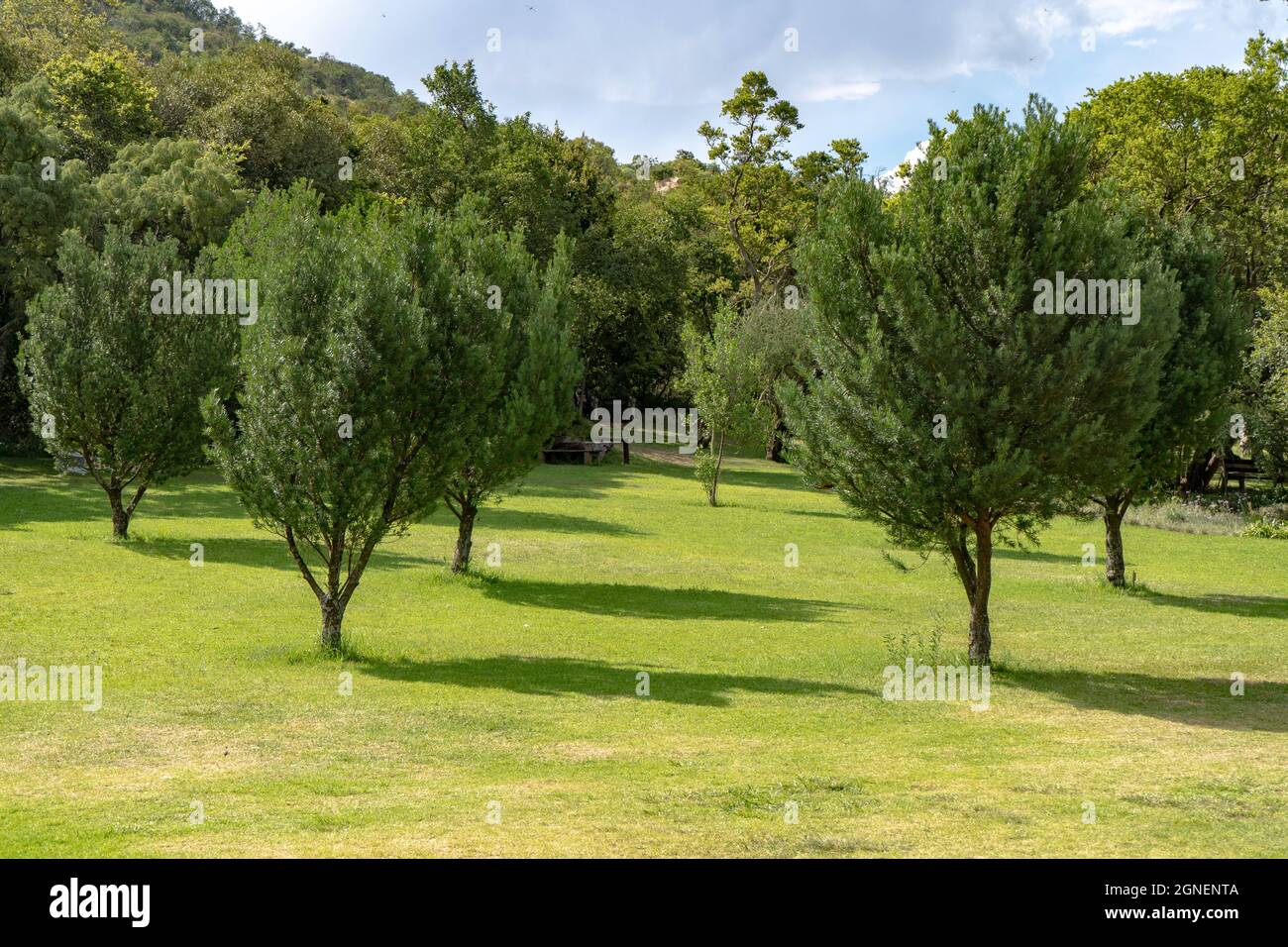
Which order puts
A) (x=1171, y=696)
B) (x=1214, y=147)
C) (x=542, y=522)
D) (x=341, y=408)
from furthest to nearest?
(x=1214, y=147) < (x=542, y=522) < (x=1171, y=696) < (x=341, y=408)

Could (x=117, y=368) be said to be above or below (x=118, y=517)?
above

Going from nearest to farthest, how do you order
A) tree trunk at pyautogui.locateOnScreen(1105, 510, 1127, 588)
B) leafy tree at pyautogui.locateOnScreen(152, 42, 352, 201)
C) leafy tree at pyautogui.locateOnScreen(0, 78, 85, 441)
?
tree trunk at pyautogui.locateOnScreen(1105, 510, 1127, 588) → leafy tree at pyautogui.locateOnScreen(0, 78, 85, 441) → leafy tree at pyautogui.locateOnScreen(152, 42, 352, 201)

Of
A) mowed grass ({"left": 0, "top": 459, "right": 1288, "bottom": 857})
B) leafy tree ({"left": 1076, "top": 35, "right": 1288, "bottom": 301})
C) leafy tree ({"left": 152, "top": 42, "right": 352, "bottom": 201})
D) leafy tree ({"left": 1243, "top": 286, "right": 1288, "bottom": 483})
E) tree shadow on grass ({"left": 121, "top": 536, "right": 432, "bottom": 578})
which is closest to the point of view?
mowed grass ({"left": 0, "top": 459, "right": 1288, "bottom": 857})

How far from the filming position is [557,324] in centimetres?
2923

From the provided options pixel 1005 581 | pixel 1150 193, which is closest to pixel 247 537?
pixel 1005 581

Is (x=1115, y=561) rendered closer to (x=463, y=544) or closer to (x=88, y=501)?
(x=463, y=544)

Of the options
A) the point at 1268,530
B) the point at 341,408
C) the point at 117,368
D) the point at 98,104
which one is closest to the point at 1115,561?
the point at 1268,530

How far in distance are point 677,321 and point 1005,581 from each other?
157ft

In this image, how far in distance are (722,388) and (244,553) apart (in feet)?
77.2

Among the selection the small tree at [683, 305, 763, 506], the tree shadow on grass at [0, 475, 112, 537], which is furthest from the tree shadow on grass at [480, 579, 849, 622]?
the small tree at [683, 305, 763, 506]

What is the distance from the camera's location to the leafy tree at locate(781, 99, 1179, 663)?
683 inches

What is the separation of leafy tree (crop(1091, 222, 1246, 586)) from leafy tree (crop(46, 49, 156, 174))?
161ft

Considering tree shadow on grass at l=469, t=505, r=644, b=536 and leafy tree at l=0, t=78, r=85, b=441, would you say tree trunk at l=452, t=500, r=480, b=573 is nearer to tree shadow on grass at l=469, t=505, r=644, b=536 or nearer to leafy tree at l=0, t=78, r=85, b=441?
tree shadow on grass at l=469, t=505, r=644, b=536

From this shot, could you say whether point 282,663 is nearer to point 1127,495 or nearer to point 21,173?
point 1127,495
